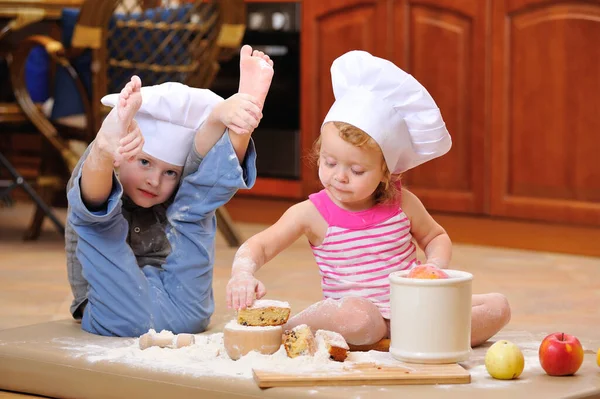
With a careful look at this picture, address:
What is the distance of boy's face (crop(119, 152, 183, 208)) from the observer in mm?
2209

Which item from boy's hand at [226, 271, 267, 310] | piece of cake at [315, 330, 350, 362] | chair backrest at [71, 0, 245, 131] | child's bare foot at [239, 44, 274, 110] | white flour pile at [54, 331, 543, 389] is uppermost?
chair backrest at [71, 0, 245, 131]

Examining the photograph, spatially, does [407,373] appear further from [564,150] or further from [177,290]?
[564,150]

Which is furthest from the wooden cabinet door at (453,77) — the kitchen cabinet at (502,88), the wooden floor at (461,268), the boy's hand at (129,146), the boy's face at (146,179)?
the boy's hand at (129,146)

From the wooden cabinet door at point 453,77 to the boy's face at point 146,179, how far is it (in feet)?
6.46

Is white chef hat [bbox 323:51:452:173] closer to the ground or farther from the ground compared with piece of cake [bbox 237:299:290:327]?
farther from the ground

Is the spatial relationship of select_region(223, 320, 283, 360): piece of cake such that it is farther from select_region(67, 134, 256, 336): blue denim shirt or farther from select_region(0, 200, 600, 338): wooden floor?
select_region(0, 200, 600, 338): wooden floor

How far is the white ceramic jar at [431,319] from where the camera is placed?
1925 mm

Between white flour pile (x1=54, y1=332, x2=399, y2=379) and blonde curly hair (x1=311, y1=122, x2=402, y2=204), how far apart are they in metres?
0.32

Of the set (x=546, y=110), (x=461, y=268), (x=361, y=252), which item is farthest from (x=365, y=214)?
(x=546, y=110)

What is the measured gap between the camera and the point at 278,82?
454 centimetres

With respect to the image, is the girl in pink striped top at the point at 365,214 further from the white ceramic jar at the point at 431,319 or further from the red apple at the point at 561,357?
the red apple at the point at 561,357

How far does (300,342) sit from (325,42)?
2.59 m

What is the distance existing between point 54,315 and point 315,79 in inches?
78.7

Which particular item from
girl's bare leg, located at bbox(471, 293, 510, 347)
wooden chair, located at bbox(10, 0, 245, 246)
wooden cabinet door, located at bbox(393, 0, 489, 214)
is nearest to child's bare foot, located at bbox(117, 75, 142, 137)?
girl's bare leg, located at bbox(471, 293, 510, 347)
